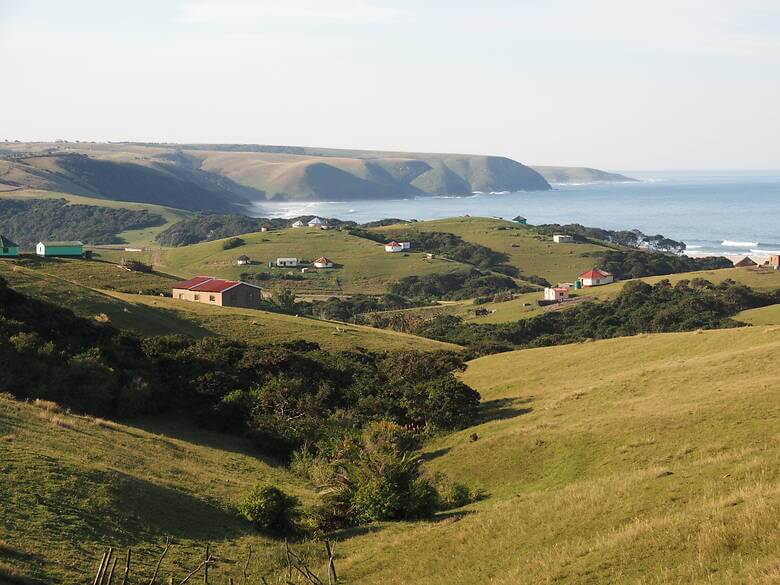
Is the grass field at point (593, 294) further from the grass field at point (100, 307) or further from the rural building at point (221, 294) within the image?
the grass field at point (100, 307)

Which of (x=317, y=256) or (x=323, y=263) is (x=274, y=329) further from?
(x=317, y=256)

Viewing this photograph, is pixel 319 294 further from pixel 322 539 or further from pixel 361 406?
pixel 322 539

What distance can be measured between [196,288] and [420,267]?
264ft

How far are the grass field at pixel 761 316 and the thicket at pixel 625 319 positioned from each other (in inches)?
71.0

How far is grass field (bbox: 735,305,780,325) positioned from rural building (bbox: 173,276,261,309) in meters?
46.8

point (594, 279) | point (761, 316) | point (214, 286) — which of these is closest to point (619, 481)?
point (214, 286)

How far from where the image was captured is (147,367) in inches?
1576

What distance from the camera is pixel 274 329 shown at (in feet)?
208

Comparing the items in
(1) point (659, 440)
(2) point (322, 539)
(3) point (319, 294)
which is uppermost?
(1) point (659, 440)

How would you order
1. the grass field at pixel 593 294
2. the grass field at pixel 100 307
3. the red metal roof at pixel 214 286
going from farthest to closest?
the grass field at pixel 593 294 → the red metal roof at pixel 214 286 → the grass field at pixel 100 307

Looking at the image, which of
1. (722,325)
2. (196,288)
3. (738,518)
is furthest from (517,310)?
(738,518)

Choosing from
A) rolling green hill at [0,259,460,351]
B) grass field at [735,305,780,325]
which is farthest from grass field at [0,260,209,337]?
grass field at [735,305,780,325]

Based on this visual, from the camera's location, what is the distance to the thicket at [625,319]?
83.3 metres

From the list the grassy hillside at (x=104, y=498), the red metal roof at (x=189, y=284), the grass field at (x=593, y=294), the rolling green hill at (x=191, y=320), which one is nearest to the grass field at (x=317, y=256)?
the grass field at (x=593, y=294)
